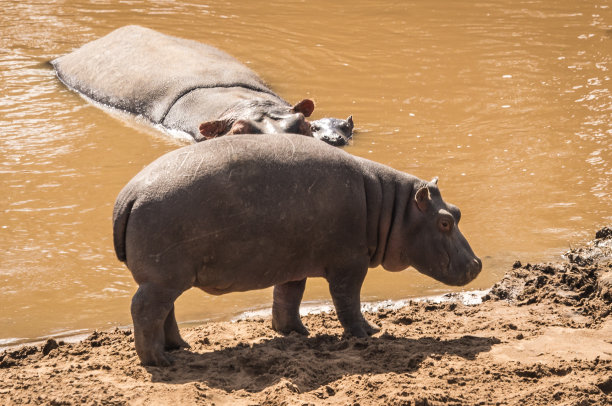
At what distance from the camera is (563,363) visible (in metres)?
4.85

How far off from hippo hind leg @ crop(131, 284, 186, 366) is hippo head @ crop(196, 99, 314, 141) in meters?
2.72

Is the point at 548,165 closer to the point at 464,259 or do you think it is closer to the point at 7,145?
the point at 464,259

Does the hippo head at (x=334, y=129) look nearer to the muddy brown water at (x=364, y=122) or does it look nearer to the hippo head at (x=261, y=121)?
the muddy brown water at (x=364, y=122)

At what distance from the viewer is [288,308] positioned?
5621mm

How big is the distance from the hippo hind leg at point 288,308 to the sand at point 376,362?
0.09 metres

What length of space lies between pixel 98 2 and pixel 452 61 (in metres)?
6.35

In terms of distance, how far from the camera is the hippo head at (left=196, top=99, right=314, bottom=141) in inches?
300

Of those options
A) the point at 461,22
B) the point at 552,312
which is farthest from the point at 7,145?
the point at 461,22

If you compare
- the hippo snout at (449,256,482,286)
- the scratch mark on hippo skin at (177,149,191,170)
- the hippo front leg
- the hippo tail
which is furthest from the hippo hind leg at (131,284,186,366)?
the hippo snout at (449,256,482,286)

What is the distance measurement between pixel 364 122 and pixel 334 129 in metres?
1.01

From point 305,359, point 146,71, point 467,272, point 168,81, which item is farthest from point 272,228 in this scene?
point 146,71

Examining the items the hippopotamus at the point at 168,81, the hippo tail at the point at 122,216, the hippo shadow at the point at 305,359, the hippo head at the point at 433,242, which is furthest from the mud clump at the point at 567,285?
the hippopotamus at the point at 168,81

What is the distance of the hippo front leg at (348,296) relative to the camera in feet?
17.9

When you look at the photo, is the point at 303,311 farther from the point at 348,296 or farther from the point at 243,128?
the point at 243,128
